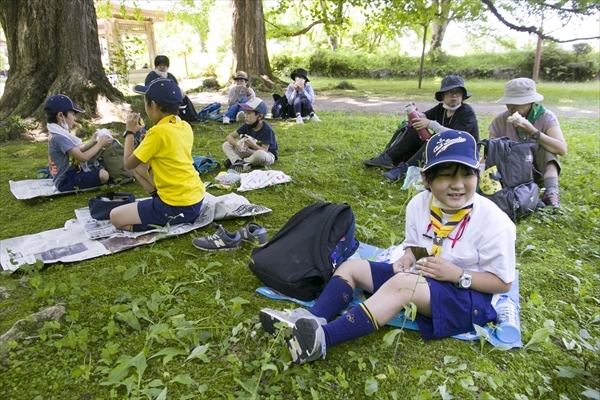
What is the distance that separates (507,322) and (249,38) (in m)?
11.7

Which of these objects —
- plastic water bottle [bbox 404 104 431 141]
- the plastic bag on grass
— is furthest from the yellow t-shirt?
plastic water bottle [bbox 404 104 431 141]

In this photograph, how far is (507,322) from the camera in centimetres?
200

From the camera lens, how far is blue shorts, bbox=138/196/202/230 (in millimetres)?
3124

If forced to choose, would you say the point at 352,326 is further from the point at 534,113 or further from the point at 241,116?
the point at 241,116

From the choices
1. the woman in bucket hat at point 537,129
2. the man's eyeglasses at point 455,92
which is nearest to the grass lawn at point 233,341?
the woman in bucket hat at point 537,129

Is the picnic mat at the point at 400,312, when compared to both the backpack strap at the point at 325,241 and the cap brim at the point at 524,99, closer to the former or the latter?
the backpack strap at the point at 325,241

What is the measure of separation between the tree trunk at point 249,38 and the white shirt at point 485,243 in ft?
36.5

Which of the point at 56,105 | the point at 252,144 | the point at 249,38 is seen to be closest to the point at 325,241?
the point at 252,144

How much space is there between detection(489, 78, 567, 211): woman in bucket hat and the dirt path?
655cm

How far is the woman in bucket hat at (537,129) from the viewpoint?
3.65 meters

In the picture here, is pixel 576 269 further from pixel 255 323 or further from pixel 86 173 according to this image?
pixel 86 173

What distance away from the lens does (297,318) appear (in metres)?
1.93

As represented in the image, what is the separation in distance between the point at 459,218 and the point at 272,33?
804 inches

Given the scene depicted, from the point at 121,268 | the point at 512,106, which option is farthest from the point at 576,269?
the point at 121,268
